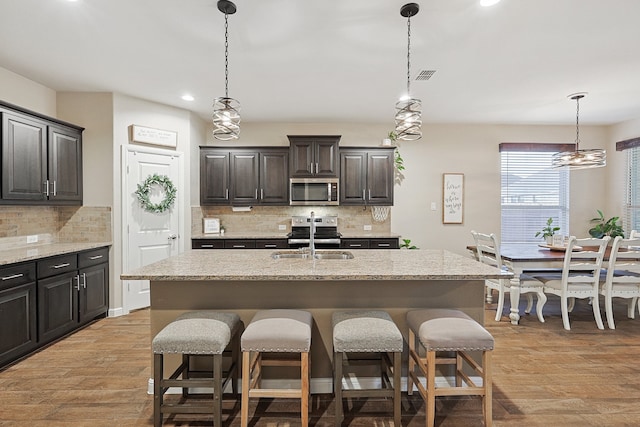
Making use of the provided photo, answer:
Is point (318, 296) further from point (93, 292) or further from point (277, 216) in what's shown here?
point (277, 216)

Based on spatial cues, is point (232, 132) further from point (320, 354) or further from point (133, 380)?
point (133, 380)

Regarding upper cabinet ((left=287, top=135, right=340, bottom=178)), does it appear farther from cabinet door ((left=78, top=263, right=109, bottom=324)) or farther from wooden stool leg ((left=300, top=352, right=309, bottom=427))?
wooden stool leg ((left=300, top=352, right=309, bottom=427))

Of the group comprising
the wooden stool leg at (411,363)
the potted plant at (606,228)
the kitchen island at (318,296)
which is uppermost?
the potted plant at (606,228)

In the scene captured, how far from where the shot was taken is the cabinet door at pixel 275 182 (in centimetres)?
500

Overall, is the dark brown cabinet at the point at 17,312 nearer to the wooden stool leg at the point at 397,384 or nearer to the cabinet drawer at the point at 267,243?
the cabinet drawer at the point at 267,243

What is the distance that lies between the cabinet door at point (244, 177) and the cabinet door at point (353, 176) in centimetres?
129

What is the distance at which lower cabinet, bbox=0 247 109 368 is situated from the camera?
105 inches

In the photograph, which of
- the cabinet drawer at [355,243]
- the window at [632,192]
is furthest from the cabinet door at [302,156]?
Result: the window at [632,192]

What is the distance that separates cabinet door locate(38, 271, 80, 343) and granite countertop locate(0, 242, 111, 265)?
9.2 inches

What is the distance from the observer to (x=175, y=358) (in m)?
2.27

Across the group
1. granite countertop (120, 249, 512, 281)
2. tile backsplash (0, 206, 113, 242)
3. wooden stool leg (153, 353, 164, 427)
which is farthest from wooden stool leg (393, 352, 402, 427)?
tile backsplash (0, 206, 113, 242)

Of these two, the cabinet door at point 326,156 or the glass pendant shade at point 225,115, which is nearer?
the glass pendant shade at point 225,115

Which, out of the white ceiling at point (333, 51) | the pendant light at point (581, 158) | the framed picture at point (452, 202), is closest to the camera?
the white ceiling at point (333, 51)

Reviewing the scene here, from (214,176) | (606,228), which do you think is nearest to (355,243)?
(214,176)
